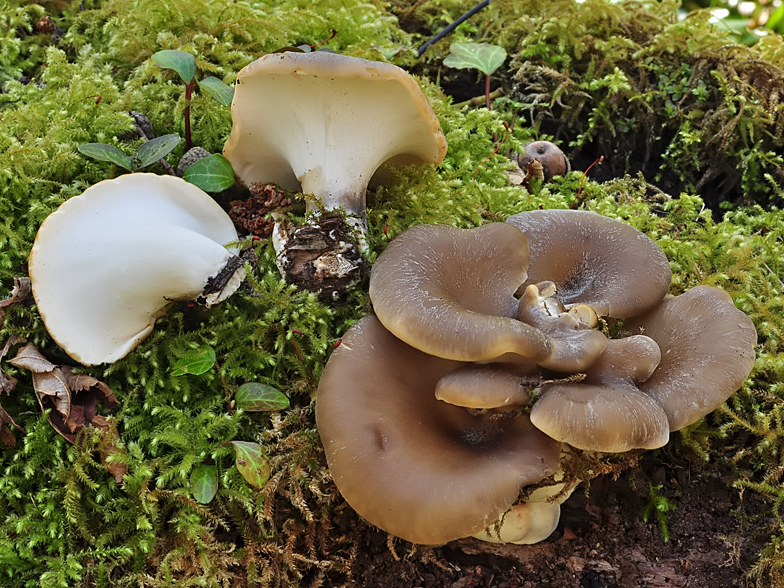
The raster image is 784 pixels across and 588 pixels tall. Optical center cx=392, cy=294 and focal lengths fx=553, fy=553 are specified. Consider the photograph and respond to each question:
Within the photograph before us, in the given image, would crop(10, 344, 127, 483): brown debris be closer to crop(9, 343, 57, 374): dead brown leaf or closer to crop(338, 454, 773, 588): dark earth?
crop(9, 343, 57, 374): dead brown leaf

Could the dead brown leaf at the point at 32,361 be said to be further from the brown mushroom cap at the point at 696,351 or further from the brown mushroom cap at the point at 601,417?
the brown mushroom cap at the point at 696,351

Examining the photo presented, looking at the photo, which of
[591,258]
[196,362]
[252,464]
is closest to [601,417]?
[591,258]

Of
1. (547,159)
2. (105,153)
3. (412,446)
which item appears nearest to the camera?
(412,446)

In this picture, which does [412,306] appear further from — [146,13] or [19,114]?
[146,13]

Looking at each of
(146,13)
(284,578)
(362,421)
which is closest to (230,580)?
(284,578)

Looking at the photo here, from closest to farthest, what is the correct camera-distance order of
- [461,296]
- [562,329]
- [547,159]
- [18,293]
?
1. [562,329]
2. [461,296]
3. [18,293]
4. [547,159]

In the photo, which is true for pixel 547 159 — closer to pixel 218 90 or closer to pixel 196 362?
pixel 218 90

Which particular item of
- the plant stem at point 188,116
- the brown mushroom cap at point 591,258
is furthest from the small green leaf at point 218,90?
the brown mushroom cap at point 591,258
